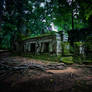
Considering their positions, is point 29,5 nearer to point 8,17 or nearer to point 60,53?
point 8,17

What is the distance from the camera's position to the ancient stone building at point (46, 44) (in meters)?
11.2

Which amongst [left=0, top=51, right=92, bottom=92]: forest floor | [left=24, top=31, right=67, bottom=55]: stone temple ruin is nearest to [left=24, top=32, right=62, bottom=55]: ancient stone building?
[left=24, top=31, right=67, bottom=55]: stone temple ruin

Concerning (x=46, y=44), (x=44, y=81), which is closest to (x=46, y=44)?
(x=46, y=44)

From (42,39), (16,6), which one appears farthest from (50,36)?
(16,6)

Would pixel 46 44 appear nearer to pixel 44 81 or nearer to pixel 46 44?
pixel 46 44

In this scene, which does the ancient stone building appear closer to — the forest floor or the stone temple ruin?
the stone temple ruin

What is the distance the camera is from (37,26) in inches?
475

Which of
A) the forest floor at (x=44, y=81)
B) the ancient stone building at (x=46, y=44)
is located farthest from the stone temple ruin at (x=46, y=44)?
the forest floor at (x=44, y=81)

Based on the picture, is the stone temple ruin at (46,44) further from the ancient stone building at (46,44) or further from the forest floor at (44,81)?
the forest floor at (44,81)

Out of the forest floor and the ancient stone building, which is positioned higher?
the ancient stone building

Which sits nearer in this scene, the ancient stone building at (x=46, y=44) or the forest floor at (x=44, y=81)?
the forest floor at (x=44, y=81)

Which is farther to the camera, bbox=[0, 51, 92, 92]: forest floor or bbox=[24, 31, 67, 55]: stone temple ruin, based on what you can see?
bbox=[24, 31, 67, 55]: stone temple ruin

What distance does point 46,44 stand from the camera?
12.9 m

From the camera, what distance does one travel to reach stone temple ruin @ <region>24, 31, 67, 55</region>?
11156mm
